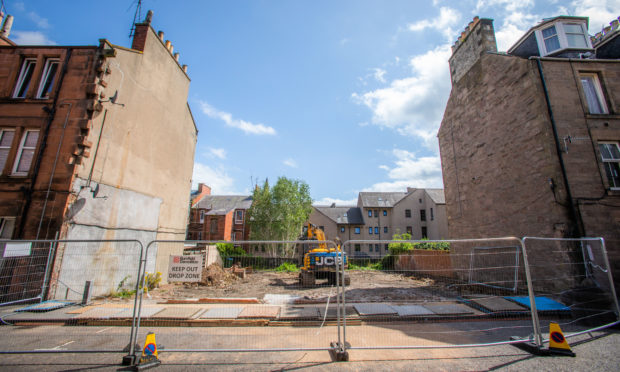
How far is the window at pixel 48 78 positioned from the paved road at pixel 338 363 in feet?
33.5

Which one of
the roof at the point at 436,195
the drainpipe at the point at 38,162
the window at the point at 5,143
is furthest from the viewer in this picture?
the roof at the point at 436,195

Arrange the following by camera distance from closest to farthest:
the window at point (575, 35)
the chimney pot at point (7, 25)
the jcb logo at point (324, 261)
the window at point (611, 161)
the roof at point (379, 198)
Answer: the window at point (611, 161)
the window at point (575, 35)
the jcb logo at point (324, 261)
the chimney pot at point (7, 25)
the roof at point (379, 198)

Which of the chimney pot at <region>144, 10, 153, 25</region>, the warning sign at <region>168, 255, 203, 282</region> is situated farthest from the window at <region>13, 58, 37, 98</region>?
the warning sign at <region>168, 255, 203, 282</region>

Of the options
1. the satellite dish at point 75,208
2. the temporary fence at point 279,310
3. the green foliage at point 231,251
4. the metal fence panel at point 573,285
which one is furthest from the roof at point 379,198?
the satellite dish at point 75,208

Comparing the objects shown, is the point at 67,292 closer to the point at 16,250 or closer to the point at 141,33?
the point at 16,250

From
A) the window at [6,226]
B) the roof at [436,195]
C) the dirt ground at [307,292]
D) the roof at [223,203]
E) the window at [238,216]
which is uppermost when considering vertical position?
the roof at [436,195]

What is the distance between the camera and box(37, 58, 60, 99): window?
10.9 meters

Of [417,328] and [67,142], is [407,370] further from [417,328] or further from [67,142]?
[67,142]

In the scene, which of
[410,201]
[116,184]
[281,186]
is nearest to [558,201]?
[116,184]

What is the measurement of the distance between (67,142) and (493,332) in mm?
15570

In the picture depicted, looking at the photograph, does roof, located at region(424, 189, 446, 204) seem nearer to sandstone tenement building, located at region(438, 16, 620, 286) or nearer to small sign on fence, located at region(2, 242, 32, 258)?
sandstone tenement building, located at region(438, 16, 620, 286)

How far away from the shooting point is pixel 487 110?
13055 millimetres

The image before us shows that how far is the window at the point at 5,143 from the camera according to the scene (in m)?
10.1

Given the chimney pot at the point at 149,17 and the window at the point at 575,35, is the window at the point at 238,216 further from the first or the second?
the window at the point at 575,35
